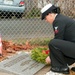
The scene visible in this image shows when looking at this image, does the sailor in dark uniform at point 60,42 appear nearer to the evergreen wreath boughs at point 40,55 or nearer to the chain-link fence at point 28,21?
the evergreen wreath boughs at point 40,55

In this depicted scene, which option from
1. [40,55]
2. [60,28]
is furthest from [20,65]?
[60,28]

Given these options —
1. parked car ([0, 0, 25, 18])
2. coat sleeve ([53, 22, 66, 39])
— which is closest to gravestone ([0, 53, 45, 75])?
coat sleeve ([53, 22, 66, 39])

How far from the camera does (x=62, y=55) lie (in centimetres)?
461

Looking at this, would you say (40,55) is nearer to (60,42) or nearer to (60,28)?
(60,42)

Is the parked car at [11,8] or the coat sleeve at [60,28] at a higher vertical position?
the coat sleeve at [60,28]

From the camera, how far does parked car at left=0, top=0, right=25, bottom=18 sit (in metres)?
7.74

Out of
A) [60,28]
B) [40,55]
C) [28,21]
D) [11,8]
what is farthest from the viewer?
[28,21]

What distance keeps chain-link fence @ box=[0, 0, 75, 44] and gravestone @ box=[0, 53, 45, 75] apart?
1832 mm

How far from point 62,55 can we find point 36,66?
25.9 inches

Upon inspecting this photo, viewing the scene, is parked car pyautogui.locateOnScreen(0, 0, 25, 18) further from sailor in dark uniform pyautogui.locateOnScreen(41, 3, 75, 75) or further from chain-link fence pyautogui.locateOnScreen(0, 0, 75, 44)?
sailor in dark uniform pyautogui.locateOnScreen(41, 3, 75, 75)

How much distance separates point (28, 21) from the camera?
832 centimetres

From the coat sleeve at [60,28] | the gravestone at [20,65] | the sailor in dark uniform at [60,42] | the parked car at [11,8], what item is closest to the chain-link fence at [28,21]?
the parked car at [11,8]

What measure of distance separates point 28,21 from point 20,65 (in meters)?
3.40

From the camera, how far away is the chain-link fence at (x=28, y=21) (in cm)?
764
